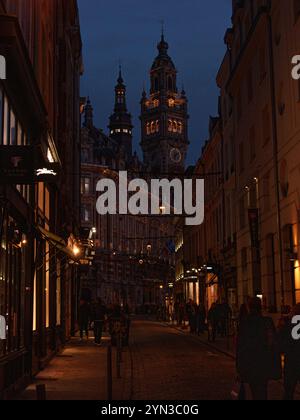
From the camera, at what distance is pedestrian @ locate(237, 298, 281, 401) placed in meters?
10.7

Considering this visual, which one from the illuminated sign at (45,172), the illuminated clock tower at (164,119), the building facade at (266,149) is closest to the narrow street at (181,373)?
the building facade at (266,149)

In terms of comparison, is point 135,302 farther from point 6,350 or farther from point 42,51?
point 6,350

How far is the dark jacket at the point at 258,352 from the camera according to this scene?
35.2 feet

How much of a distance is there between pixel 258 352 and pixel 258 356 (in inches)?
2.3

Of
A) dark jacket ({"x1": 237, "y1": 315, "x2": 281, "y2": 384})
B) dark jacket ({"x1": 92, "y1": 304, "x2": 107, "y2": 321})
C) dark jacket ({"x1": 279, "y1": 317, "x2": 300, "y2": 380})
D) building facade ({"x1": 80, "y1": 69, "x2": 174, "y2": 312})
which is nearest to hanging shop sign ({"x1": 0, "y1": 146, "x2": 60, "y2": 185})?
dark jacket ({"x1": 237, "y1": 315, "x2": 281, "y2": 384})

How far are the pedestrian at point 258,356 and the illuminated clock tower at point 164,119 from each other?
162775 mm

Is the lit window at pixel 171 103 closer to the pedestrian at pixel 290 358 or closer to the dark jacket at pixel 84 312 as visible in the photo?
the dark jacket at pixel 84 312

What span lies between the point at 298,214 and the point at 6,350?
11523mm

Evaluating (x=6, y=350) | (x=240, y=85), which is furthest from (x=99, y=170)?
(x=6, y=350)

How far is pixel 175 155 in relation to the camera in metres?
178

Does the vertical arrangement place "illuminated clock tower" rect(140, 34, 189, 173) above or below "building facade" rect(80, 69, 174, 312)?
above

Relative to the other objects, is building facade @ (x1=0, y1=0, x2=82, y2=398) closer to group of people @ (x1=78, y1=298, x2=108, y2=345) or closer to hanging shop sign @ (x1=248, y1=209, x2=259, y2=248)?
group of people @ (x1=78, y1=298, x2=108, y2=345)

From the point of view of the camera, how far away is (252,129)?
102 ft

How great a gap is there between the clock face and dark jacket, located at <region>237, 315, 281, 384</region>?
166 metres
